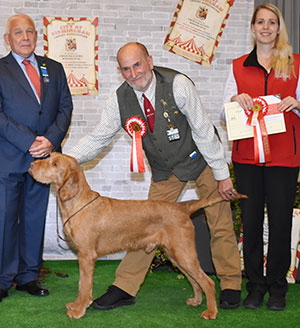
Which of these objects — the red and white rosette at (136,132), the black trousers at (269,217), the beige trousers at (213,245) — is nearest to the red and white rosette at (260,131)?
the black trousers at (269,217)

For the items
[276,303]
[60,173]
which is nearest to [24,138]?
[60,173]

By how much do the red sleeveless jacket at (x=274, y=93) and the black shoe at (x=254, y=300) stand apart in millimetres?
1074

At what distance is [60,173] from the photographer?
12.1 feet

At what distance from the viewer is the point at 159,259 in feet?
17.6

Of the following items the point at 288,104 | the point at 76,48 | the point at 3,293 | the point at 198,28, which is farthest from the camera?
the point at 198,28

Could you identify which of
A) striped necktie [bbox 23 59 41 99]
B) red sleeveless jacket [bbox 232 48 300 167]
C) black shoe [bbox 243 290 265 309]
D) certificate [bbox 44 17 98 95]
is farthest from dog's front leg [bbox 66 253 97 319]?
certificate [bbox 44 17 98 95]

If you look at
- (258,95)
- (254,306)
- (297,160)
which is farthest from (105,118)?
(254,306)

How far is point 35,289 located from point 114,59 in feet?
9.51

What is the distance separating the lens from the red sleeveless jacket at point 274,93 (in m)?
3.77

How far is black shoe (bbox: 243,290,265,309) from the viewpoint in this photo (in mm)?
3941

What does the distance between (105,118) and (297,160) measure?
1543 millimetres

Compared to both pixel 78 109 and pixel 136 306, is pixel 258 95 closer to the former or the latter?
pixel 136 306

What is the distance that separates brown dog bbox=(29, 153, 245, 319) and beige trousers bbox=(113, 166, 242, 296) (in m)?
0.22

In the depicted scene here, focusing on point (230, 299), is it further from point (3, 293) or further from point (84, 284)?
point (3, 293)
